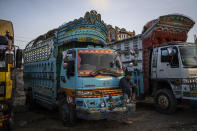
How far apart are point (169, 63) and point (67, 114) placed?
14.5 ft

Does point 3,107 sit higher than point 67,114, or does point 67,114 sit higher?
point 3,107

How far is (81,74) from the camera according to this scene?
4.93 metres

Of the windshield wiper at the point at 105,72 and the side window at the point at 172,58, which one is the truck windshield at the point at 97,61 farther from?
the side window at the point at 172,58

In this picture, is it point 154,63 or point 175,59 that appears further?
point 154,63

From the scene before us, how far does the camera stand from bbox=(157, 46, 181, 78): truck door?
6.54m

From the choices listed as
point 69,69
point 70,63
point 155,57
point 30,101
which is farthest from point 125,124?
point 30,101

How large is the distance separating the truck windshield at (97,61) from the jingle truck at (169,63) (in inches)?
93.5

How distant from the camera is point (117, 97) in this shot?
5.07 metres

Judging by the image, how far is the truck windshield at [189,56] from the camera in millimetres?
6363

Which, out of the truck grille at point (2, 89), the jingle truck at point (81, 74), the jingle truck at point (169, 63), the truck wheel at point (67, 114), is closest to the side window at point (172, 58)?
the jingle truck at point (169, 63)

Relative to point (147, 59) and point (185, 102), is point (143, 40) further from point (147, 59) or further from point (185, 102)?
point (185, 102)

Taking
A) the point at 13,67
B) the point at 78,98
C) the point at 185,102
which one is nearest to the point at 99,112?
the point at 78,98

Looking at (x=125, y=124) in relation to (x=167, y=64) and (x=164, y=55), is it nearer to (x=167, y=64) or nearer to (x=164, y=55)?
(x=167, y=64)

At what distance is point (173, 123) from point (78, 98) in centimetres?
339
